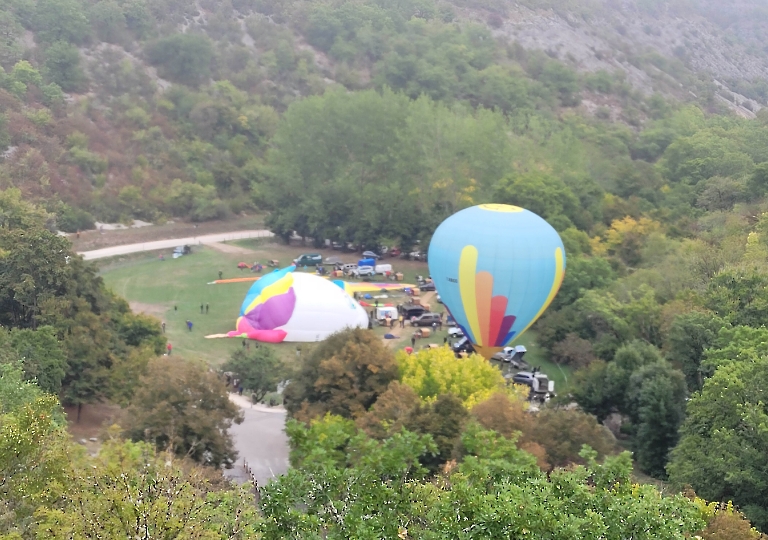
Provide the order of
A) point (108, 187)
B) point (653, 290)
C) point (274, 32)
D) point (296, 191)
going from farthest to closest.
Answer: point (274, 32) → point (108, 187) → point (296, 191) → point (653, 290)

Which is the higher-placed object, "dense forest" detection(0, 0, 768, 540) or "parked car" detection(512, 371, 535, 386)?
"dense forest" detection(0, 0, 768, 540)

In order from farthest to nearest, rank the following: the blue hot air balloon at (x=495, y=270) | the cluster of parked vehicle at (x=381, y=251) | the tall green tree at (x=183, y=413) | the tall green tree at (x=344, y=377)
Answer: the cluster of parked vehicle at (x=381, y=251), the blue hot air balloon at (x=495, y=270), the tall green tree at (x=344, y=377), the tall green tree at (x=183, y=413)

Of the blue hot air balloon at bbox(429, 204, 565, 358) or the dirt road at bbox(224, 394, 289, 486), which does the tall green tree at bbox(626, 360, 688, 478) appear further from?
the dirt road at bbox(224, 394, 289, 486)

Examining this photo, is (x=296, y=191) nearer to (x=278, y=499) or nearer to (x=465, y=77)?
(x=465, y=77)

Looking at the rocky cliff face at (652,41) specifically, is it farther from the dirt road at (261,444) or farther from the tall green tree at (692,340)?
the dirt road at (261,444)

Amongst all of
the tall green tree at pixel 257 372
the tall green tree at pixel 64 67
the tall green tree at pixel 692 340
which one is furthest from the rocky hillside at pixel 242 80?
the tall green tree at pixel 692 340

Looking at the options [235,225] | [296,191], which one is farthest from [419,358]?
[235,225]

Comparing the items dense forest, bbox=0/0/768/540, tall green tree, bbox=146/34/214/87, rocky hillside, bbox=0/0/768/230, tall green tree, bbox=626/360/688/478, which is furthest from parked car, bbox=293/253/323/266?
tall green tree, bbox=146/34/214/87
